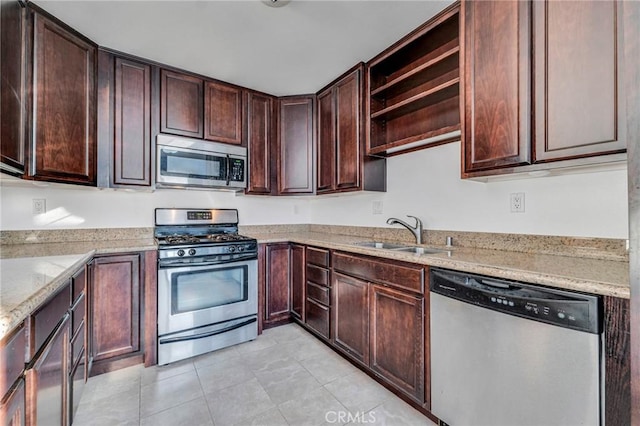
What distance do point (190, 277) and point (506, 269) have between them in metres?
2.10

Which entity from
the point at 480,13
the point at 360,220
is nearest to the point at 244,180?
the point at 360,220

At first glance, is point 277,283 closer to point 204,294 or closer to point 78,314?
point 204,294

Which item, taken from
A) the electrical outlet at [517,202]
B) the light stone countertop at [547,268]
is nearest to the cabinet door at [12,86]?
the light stone countertop at [547,268]

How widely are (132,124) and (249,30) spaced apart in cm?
121

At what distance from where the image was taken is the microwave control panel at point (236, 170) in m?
2.74

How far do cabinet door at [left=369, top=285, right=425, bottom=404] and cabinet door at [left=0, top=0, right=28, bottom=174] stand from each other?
7.08ft

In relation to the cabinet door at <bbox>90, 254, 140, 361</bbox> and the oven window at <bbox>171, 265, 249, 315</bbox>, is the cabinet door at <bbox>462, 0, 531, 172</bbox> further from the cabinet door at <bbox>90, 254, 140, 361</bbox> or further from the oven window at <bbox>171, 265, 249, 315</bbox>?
the cabinet door at <bbox>90, 254, 140, 361</bbox>

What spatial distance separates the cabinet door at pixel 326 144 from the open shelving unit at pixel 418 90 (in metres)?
0.46

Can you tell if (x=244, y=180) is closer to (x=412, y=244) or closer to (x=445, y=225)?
(x=412, y=244)

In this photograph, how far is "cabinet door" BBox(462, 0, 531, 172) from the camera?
137 centimetres

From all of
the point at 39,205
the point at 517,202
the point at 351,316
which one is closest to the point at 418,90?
the point at 517,202

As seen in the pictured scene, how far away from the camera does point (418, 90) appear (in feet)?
7.32

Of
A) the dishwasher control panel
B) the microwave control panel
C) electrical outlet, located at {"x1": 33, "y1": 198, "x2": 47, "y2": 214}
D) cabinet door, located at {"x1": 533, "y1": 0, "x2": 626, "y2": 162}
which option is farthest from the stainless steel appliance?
cabinet door, located at {"x1": 533, "y1": 0, "x2": 626, "y2": 162}

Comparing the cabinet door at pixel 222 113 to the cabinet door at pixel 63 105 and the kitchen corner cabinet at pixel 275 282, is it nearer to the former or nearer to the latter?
the cabinet door at pixel 63 105
